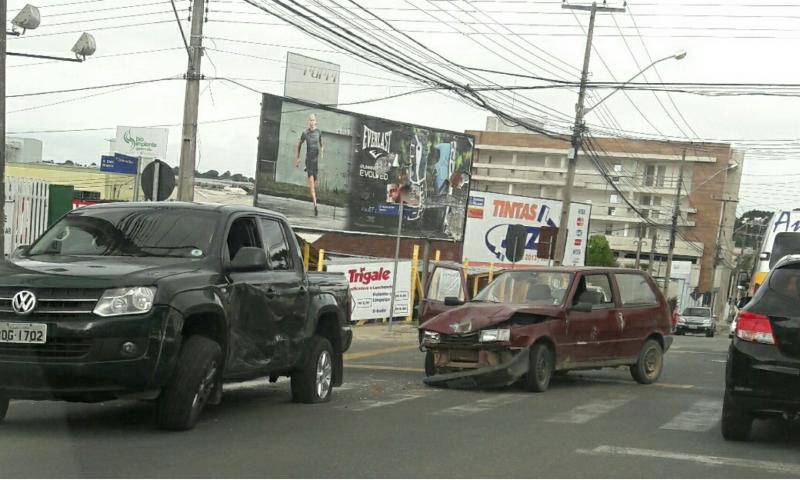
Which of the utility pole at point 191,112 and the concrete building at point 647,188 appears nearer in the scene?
the utility pole at point 191,112

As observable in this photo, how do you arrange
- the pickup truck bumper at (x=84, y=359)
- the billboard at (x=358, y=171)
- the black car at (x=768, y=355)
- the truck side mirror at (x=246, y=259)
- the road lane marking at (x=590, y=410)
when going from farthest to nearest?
1. the billboard at (x=358, y=171)
2. the road lane marking at (x=590, y=410)
3. the truck side mirror at (x=246, y=259)
4. the black car at (x=768, y=355)
5. the pickup truck bumper at (x=84, y=359)

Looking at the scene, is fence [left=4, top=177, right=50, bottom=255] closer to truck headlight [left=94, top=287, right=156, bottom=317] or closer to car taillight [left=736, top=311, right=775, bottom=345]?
truck headlight [left=94, top=287, right=156, bottom=317]

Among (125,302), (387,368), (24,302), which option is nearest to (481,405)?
(125,302)

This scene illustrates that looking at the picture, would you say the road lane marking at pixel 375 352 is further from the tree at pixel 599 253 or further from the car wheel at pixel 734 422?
the tree at pixel 599 253

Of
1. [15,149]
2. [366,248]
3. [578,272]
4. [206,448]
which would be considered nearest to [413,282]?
[366,248]

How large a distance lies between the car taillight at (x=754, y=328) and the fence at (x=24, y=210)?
15.3m

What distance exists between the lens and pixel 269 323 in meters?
9.49

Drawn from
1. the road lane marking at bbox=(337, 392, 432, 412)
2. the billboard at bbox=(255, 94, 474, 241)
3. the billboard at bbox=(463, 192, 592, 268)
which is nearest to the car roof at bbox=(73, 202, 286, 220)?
the road lane marking at bbox=(337, 392, 432, 412)

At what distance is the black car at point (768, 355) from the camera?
325 inches

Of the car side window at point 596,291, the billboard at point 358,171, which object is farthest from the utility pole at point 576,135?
the car side window at point 596,291

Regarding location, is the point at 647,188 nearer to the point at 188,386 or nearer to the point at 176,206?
the point at 176,206

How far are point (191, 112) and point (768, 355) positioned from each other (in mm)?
14160

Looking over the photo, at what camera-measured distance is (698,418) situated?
34.7 ft

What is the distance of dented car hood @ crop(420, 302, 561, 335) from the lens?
40.4 feet
